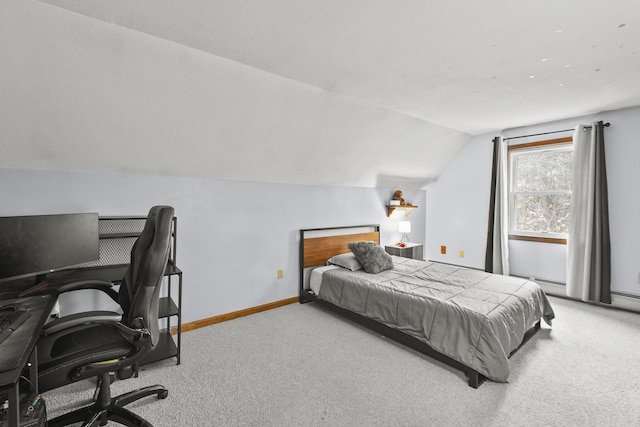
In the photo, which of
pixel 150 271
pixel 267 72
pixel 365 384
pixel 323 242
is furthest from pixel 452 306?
pixel 267 72

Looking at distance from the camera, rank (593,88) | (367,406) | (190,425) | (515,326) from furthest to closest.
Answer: (593,88) → (515,326) → (367,406) → (190,425)

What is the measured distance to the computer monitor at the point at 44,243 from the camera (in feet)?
6.40

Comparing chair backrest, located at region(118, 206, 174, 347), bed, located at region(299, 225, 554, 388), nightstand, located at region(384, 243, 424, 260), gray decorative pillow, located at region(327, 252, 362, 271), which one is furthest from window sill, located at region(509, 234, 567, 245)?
chair backrest, located at region(118, 206, 174, 347)

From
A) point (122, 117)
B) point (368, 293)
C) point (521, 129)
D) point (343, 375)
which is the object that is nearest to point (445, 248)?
point (521, 129)

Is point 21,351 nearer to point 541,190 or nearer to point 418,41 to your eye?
point 418,41

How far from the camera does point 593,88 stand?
2.98 meters

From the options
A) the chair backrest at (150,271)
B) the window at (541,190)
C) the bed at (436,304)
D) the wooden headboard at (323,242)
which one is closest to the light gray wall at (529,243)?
the window at (541,190)

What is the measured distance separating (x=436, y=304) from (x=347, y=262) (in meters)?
1.33

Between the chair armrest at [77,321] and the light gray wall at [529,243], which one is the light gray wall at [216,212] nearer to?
the chair armrest at [77,321]

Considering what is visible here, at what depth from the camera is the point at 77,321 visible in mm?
1449

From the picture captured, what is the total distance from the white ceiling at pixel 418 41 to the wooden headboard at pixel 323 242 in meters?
1.71

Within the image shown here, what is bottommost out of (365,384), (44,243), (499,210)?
(365,384)

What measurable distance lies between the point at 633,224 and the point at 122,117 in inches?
210

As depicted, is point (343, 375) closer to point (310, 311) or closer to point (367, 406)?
point (367, 406)
